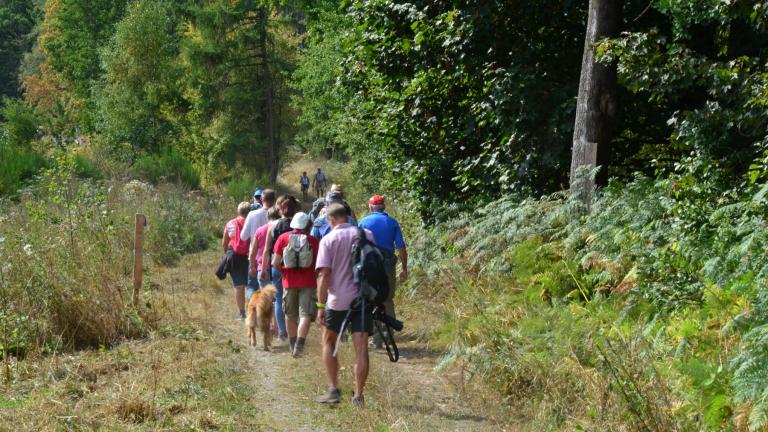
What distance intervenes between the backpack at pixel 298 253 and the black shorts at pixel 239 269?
116 inches

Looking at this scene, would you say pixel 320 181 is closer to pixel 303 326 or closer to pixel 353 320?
pixel 303 326

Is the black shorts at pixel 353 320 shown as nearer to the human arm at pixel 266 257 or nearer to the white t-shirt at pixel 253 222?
the human arm at pixel 266 257

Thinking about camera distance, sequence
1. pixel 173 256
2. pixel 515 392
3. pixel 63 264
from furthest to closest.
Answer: pixel 173 256 < pixel 63 264 < pixel 515 392

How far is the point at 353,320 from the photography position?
764cm

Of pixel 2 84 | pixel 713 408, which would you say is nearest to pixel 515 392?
pixel 713 408

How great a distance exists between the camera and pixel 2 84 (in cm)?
7762

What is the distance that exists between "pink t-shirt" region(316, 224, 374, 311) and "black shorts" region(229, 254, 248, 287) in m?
4.99

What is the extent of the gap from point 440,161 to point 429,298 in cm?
277

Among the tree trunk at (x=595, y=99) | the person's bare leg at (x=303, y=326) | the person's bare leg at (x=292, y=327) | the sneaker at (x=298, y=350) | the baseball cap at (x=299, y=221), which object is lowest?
the sneaker at (x=298, y=350)

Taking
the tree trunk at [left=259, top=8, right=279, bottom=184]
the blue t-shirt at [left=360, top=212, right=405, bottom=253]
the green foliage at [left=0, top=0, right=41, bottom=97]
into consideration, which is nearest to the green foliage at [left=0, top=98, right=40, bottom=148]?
the tree trunk at [left=259, top=8, right=279, bottom=184]

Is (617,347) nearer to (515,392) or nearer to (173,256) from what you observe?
(515,392)

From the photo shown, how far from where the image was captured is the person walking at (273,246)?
1024 cm

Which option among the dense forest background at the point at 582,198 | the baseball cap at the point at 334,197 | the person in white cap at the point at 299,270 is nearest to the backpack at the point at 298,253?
the person in white cap at the point at 299,270

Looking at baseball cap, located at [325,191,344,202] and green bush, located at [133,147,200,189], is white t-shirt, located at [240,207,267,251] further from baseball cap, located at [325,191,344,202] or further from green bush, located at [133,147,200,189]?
green bush, located at [133,147,200,189]
